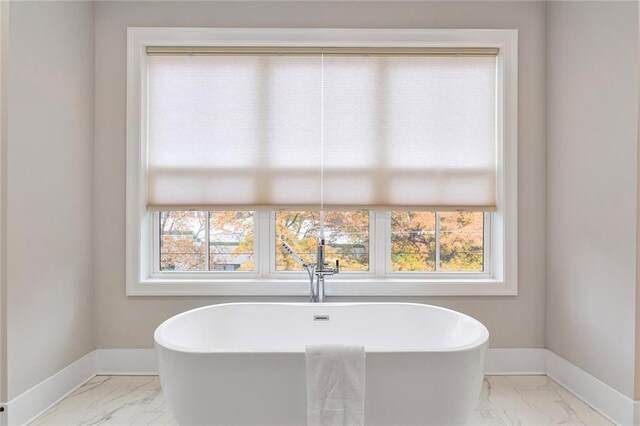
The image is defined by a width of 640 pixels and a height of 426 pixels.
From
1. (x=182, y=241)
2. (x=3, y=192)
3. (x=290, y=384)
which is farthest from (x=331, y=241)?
(x=3, y=192)

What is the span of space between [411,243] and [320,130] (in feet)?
3.39

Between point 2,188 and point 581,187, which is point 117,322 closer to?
point 2,188

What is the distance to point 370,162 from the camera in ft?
9.24

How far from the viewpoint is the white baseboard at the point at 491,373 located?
2.15m

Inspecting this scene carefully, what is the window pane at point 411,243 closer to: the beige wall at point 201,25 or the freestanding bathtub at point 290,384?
the beige wall at point 201,25

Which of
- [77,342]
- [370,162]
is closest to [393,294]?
[370,162]

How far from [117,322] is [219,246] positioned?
33.2 inches

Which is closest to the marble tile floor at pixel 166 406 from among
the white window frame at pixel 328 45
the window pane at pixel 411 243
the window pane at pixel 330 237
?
the white window frame at pixel 328 45

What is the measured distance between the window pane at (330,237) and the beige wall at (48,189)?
131 centimetres

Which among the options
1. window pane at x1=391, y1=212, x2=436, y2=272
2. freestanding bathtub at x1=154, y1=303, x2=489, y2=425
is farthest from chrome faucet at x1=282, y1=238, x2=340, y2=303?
freestanding bathtub at x1=154, y1=303, x2=489, y2=425

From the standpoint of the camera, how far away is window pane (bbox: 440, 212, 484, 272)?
294 centimetres

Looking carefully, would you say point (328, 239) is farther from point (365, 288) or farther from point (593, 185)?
point (593, 185)

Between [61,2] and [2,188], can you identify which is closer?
[2,188]

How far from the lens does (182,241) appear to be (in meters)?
2.94
